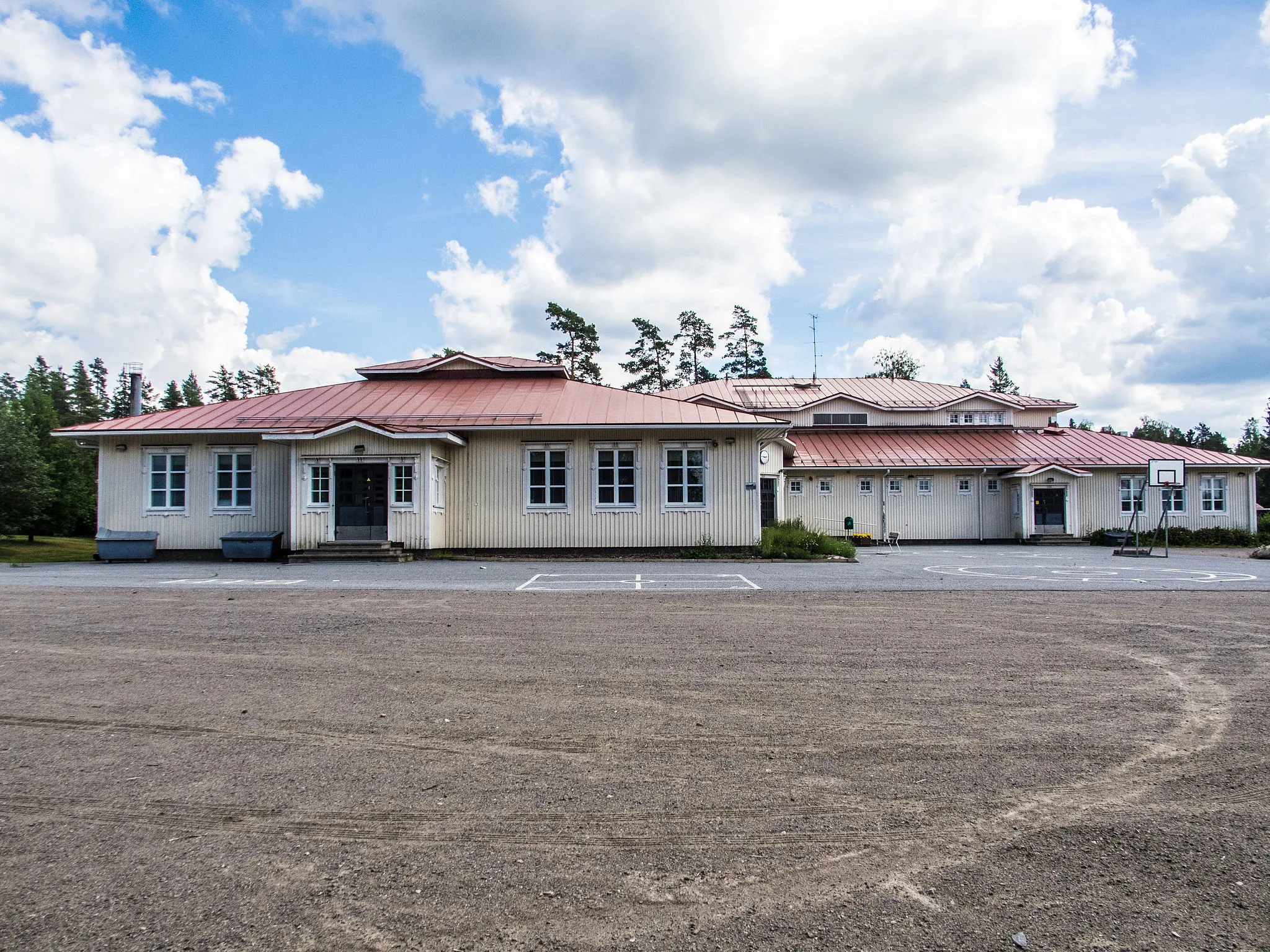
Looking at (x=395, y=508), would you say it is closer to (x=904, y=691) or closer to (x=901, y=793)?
(x=904, y=691)

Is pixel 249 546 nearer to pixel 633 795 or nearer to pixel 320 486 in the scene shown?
pixel 320 486

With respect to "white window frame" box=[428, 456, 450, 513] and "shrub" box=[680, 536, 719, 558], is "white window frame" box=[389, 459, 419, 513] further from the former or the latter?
"shrub" box=[680, 536, 719, 558]

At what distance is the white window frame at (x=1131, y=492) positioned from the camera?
28516 millimetres

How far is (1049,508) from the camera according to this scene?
28.2 m

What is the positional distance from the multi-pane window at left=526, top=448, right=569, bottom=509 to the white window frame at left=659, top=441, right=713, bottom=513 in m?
2.52

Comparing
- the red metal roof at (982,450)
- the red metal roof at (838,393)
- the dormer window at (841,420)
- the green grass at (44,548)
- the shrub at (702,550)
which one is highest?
the red metal roof at (838,393)

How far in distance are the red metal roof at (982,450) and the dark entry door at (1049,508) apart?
3.50ft

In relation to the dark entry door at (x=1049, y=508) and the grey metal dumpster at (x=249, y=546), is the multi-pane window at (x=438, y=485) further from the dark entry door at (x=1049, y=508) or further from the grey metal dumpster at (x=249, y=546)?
the dark entry door at (x=1049, y=508)

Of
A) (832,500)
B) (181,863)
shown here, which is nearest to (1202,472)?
(832,500)

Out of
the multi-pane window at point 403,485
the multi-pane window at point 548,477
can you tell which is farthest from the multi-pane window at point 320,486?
the multi-pane window at point 548,477

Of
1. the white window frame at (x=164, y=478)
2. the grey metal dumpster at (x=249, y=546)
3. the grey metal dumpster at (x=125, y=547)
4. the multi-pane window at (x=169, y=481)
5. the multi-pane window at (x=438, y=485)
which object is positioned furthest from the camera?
the multi-pane window at (x=169, y=481)

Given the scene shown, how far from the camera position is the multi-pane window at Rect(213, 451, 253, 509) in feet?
65.9

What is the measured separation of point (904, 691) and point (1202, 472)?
31.0 m

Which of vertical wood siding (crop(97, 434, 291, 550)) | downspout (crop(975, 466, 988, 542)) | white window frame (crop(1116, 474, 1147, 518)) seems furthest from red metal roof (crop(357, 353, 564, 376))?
white window frame (crop(1116, 474, 1147, 518))
